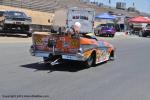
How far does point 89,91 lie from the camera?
10.1 m

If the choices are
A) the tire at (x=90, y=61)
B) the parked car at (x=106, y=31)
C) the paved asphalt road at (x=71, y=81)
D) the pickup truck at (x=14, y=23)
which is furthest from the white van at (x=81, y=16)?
the tire at (x=90, y=61)

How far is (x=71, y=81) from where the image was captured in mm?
11469

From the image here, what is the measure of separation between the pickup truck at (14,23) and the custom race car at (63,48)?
645 inches

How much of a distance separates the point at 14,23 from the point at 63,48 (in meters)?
17.4

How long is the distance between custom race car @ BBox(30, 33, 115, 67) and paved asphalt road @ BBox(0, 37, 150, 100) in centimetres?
35

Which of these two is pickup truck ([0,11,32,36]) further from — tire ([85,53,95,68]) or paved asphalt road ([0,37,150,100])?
tire ([85,53,95,68])

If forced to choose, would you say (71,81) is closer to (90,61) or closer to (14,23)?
(90,61)

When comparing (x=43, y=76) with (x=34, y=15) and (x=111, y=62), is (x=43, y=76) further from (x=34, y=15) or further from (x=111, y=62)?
(x=34, y=15)

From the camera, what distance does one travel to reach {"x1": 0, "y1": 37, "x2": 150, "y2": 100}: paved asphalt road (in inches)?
370

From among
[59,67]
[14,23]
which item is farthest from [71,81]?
[14,23]

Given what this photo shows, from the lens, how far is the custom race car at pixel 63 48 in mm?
13695

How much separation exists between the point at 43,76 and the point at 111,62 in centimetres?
564

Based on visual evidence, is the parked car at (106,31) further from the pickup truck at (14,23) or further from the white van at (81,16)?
the pickup truck at (14,23)

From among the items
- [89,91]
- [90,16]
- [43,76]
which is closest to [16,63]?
[43,76]
